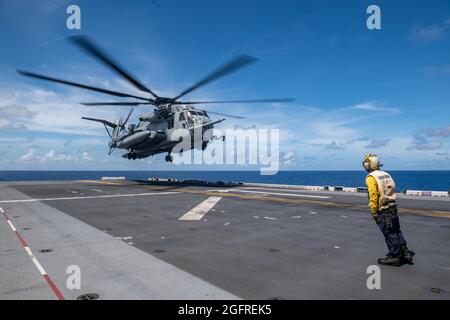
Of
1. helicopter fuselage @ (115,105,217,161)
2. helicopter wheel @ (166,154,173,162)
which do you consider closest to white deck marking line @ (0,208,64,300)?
helicopter fuselage @ (115,105,217,161)

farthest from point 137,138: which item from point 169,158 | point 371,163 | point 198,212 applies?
point 371,163

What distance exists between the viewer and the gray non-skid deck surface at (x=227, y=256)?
537cm

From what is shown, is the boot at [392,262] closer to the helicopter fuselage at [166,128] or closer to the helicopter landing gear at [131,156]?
the helicopter fuselage at [166,128]

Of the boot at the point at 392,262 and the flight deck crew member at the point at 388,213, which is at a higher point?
the flight deck crew member at the point at 388,213

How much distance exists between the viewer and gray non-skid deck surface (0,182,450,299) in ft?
17.6

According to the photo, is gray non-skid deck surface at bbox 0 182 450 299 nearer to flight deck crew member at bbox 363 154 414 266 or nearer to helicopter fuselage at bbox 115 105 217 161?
flight deck crew member at bbox 363 154 414 266

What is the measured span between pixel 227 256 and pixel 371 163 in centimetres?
401

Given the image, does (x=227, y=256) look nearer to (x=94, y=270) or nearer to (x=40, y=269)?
(x=94, y=270)

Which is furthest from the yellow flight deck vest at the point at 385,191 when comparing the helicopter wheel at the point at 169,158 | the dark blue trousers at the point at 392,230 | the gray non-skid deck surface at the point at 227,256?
the helicopter wheel at the point at 169,158

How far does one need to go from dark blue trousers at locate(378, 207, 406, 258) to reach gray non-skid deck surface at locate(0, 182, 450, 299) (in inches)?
17.7

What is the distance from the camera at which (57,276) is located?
5930 millimetres

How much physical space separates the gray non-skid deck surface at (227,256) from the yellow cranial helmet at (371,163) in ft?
6.92
